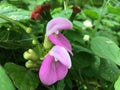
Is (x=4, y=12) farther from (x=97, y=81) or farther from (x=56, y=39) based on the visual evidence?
Result: (x=97, y=81)

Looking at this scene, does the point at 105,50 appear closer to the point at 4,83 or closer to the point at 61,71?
the point at 61,71

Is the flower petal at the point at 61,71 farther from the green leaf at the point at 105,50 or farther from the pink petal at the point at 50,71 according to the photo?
the green leaf at the point at 105,50

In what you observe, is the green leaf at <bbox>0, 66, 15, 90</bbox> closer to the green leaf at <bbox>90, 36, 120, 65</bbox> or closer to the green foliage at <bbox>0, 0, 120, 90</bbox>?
the green foliage at <bbox>0, 0, 120, 90</bbox>

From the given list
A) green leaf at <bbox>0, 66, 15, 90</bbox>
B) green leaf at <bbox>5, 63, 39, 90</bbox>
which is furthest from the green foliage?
green leaf at <bbox>0, 66, 15, 90</bbox>

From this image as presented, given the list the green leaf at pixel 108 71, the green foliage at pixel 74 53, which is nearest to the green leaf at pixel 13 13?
the green foliage at pixel 74 53

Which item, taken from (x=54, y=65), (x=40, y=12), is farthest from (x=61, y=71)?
(x=40, y=12)

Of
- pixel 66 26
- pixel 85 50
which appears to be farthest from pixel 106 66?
pixel 66 26
